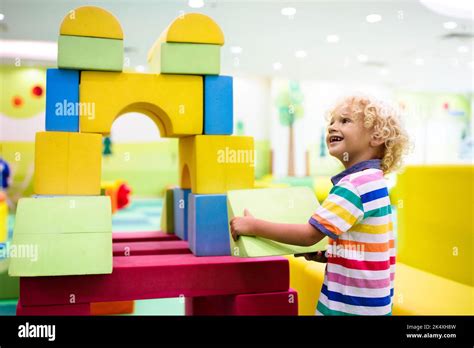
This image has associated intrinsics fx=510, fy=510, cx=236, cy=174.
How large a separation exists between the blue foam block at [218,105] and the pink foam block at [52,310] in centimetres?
57

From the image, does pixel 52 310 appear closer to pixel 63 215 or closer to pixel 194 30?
pixel 63 215

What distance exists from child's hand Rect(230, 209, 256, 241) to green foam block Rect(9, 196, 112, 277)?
297 mm

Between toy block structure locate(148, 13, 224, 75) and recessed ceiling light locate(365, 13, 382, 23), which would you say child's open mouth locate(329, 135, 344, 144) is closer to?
toy block structure locate(148, 13, 224, 75)

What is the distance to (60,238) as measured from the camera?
3.80 ft

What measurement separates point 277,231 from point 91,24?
0.76 m

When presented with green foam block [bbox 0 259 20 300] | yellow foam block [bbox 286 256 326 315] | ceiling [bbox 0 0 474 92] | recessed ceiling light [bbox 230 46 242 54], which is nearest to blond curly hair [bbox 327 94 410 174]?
yellow foam block [bbox 286 256 326 315]

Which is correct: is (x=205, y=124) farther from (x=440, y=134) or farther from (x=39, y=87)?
(x=440, y=134)

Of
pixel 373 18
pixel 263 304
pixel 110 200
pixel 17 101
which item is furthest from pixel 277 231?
pixel 17 101

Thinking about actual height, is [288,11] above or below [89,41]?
above

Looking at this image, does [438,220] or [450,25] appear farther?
[450,25]

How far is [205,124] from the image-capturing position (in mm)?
1438

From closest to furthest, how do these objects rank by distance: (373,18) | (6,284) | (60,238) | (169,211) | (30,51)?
1. (60,238)
2. (169,211)
3. (6,284)
4. (373,18)
5. (30,51)

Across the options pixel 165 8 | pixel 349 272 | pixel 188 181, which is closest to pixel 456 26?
pixel 165 8

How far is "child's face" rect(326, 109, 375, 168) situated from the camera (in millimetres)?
1133
